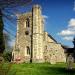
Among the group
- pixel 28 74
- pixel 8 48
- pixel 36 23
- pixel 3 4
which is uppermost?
pixel 36 23

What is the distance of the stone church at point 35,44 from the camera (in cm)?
4853

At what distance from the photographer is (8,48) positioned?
14.4 ft

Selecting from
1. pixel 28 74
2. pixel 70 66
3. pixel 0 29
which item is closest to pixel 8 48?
pixel 0 29

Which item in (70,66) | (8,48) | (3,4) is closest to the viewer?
(3,4)

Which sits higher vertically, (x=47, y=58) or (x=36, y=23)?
(x=36, y=23)

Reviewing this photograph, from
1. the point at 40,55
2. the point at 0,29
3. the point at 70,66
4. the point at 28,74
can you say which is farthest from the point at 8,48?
the point at 40,55

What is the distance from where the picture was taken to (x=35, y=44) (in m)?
48.5

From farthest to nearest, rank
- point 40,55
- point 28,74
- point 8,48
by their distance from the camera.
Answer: point 40,55, point 28,74, point 8,48

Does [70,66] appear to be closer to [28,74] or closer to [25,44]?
[28,74]

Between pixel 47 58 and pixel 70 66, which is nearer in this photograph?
pixel 70 66

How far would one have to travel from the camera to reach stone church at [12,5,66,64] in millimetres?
48531

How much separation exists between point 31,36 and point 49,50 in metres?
3.88

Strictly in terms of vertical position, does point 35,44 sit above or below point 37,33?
below

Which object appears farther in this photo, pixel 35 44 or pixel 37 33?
pixel 37 33
